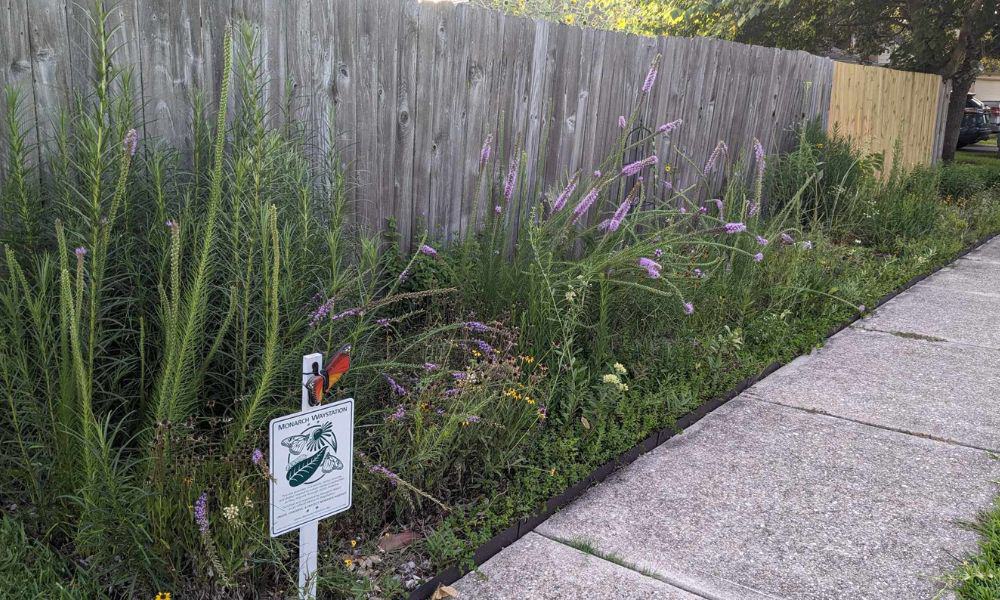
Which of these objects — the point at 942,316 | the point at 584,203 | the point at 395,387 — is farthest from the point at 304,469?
the point at 942,316

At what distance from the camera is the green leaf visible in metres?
2.35

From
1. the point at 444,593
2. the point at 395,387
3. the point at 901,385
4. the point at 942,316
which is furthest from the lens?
the point at 942,316

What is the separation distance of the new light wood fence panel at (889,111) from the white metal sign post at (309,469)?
8.46 metres

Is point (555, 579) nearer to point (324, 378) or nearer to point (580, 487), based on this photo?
point (580, 487)

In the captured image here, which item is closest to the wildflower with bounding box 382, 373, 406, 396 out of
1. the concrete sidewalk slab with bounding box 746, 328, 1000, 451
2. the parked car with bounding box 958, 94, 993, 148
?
the concrete sidewalk slab with bounding box 746, 328, 1000, 451

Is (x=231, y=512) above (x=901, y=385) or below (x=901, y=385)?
above

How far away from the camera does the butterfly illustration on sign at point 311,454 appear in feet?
7.66

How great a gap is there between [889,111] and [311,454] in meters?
11.5

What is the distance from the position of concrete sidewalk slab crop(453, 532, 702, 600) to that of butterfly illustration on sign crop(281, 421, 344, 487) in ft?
2.38

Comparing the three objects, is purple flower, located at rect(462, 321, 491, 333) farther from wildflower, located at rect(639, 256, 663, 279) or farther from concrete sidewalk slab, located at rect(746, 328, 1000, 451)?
concrete sidewalk slab, located at rect(746, 328, 1000, 451)

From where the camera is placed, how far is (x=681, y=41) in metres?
7.04

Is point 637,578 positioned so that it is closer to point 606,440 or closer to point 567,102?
point 606,440

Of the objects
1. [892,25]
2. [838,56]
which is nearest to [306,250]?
[892,25]

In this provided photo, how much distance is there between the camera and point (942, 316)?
658 centimetres
